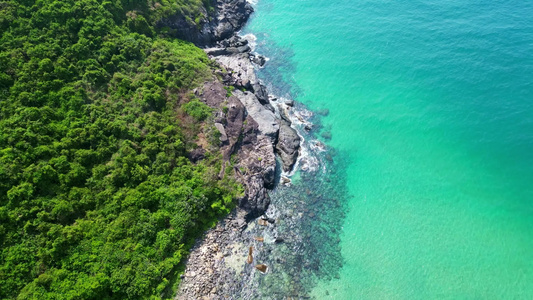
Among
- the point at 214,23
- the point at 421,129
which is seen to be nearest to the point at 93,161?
the point at 214,23

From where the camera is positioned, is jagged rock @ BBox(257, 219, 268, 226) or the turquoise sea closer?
the turquoise sea

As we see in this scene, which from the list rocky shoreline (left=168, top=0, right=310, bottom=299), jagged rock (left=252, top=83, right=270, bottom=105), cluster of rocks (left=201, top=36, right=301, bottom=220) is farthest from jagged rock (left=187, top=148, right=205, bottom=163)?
jagged rock (left=252, top=83, right=270, bottom=105)

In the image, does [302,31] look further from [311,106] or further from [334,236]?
[334,236]

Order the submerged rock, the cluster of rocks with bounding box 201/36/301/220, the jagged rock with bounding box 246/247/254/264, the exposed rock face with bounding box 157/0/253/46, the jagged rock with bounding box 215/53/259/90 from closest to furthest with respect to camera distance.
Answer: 1. the submerged rock
2. the jagged rock with bounding box 246/247/254/264
3. the cluster of rocks with bounding box 201/36/301/220
4. the jagged rock with bounding box 215/53/259/90
5. the exposed rock face with bounding box 157/0/253/46

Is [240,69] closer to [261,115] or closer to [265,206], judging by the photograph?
[261,115]

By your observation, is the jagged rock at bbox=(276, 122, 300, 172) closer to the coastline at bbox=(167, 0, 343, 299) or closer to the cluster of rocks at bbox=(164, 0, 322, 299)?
the cluster of rocks at bbox=(164, 0, 322, 299)

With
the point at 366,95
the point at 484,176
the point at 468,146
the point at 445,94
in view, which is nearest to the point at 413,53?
the point at 445,94
